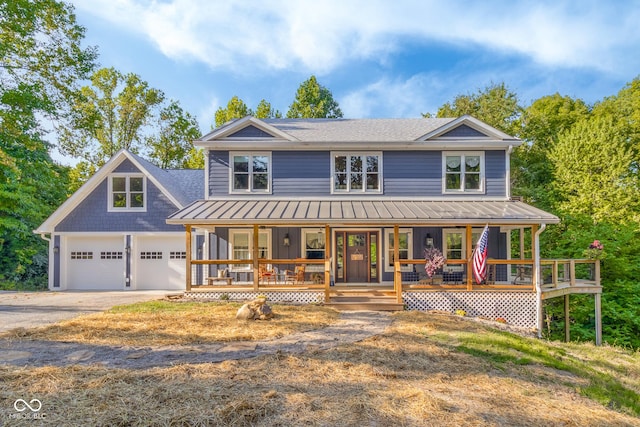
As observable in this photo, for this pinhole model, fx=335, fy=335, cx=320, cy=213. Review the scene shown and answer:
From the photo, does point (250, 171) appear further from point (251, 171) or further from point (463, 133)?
point (463, 133)

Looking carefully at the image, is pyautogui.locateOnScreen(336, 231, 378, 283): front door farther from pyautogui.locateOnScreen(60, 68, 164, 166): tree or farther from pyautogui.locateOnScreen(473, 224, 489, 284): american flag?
pyautogui.locateOnScreen(60, 68, 164, 166): tree

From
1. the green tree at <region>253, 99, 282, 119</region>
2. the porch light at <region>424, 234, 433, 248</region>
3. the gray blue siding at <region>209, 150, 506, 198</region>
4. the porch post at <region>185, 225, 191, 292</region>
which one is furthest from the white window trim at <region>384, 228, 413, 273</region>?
the green tree at <region>253, 99, 282, 119</region>

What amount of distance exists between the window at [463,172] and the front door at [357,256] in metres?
3.51

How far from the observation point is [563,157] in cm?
1694

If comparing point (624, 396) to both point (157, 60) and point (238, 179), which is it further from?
point (157, 60)

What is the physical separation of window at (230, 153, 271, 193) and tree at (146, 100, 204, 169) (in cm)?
1527

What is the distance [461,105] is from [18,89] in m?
23.3

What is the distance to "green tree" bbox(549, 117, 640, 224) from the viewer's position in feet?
49.9

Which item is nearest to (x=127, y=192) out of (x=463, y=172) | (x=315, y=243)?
(x=315, y=243)

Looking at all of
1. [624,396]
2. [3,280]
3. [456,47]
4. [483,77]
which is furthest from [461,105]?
[3,280]

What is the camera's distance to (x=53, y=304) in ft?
34.9

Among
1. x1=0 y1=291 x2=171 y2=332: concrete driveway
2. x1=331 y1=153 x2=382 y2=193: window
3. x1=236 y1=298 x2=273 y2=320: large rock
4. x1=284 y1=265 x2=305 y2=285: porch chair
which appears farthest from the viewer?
x1=331 y1=153 x2=382 y2=193: window

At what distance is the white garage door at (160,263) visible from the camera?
14312mm

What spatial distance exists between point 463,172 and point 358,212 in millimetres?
4818
